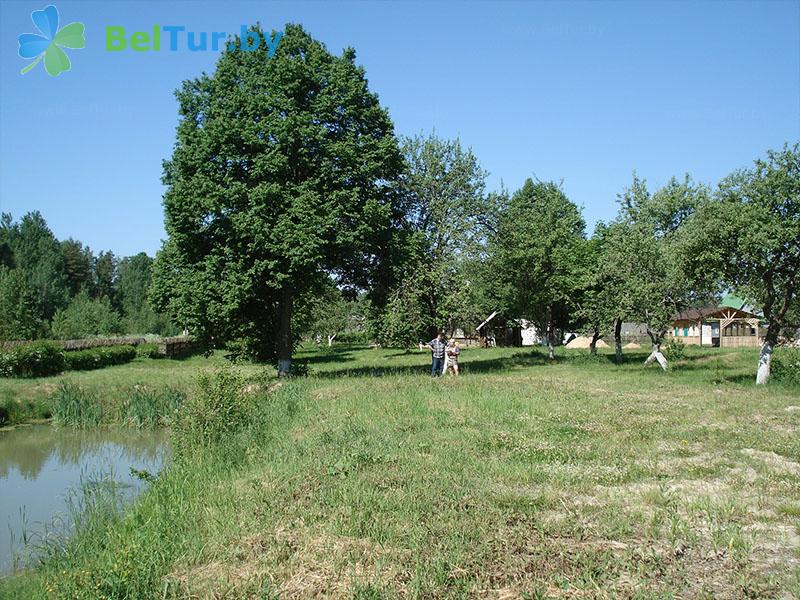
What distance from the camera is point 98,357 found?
43.7 meters

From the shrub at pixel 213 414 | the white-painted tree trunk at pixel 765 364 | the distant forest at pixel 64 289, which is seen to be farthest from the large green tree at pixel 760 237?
the distant forest at pixel 64 289

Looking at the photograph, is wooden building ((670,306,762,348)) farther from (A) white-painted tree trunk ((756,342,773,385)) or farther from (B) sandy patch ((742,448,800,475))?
(B) sandy patch ((742,448,800,475))

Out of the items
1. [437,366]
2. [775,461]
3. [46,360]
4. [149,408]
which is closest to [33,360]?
[46,360]

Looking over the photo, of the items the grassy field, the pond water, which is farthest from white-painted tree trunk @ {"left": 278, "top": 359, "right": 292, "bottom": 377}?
the grassy field

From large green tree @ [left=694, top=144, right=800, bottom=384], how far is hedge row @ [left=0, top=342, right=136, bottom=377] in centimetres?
3265

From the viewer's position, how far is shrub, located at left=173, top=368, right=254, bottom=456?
13.9m

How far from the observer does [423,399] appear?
1742 centimetres

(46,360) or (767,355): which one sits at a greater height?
(767,355)

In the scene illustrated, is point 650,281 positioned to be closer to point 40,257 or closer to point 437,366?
point 437,366

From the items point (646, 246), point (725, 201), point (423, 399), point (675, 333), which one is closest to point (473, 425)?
point (423, 399)

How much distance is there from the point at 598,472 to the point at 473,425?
432 centimetres

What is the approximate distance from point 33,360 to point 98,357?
29.7 ft

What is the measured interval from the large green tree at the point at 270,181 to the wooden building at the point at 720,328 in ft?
156

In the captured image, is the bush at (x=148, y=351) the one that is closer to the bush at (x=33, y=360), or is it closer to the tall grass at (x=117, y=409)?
the bush at (x=33, y=360)
